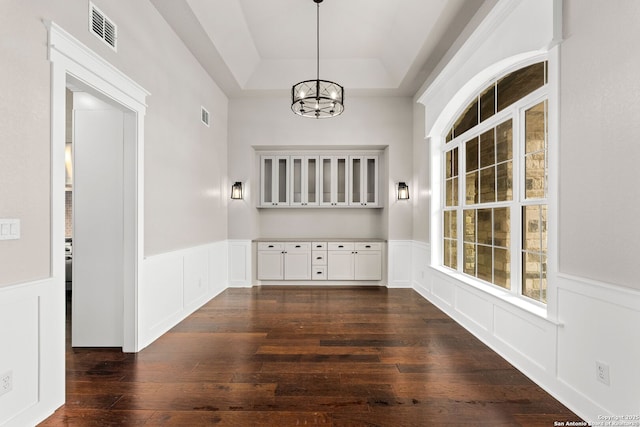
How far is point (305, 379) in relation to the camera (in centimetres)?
255

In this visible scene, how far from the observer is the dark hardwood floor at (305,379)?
6.88 ft

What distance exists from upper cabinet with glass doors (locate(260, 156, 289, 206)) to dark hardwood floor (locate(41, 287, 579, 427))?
8.84 ft

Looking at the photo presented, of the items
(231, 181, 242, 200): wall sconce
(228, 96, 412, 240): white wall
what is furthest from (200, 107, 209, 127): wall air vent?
(231, 181, 242, 200): wall sconce

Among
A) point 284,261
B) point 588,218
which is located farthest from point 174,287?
point 588,218

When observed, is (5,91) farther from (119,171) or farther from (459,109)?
(459,109)

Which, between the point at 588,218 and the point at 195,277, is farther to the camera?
the point at 195,277

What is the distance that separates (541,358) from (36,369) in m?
3.26

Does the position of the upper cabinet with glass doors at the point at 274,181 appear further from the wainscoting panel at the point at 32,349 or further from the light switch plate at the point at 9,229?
the light switch plate at the point at 9,229

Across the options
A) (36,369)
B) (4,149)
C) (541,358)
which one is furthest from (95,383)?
(541,358)

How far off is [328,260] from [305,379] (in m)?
3.51

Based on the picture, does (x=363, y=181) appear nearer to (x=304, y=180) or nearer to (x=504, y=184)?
(x=304, y=180)

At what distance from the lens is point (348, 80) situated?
5363 mm

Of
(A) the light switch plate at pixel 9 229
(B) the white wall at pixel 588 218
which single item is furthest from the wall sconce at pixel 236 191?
(B) the white wall at pixel 588 218

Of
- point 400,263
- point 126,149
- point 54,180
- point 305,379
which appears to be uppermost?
point 126,149
